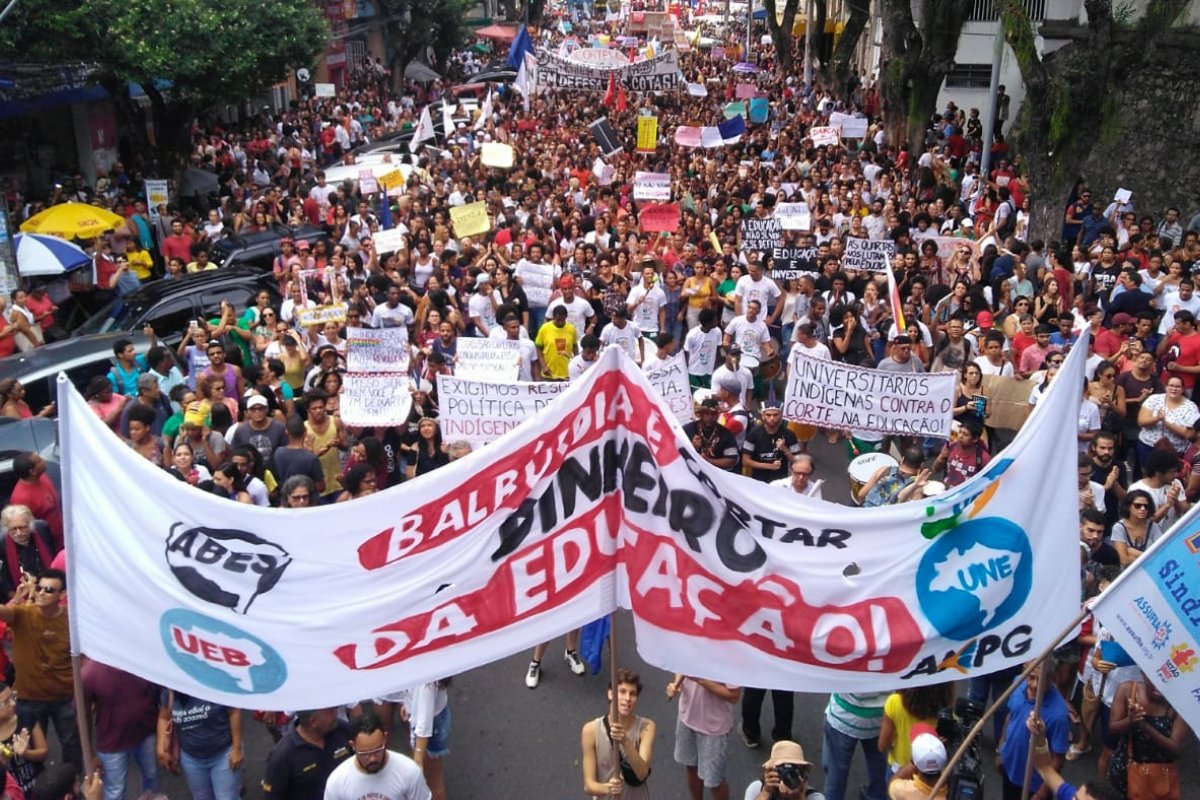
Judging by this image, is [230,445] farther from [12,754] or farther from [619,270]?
[619,270]

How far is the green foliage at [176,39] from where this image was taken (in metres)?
18.5

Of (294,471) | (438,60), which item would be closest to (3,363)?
(294,471)

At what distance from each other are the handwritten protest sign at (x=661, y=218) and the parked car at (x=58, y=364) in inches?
282

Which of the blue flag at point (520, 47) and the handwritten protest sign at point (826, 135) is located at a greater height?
the blue flag at point (520, 47)

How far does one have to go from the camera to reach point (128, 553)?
14.8 ft

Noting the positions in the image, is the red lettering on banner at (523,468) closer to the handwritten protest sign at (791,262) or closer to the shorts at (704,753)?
the shorts at (704,753)

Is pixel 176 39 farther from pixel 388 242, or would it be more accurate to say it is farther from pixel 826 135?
pixel 826 135

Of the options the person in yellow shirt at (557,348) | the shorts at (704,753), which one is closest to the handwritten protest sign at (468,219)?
the person in yellow shirt at (557,348)

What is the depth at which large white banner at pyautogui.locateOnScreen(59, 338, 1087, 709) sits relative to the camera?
4.46 metres

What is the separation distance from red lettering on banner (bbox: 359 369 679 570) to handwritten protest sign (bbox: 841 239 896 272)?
9.45 metres

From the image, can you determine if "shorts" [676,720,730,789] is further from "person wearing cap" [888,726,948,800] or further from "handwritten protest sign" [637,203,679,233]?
"handwritten protest sign" [637,203,679,233]

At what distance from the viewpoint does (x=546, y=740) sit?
7.20 meters

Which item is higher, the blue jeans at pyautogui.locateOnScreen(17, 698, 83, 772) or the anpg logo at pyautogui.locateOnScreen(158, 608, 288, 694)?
the anpg logo at pyautogui.locateOnScreen(158, 608, 288, 694)

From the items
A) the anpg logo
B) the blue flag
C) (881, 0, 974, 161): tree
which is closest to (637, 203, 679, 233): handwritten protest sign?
(881, 0, 974, 161): tree
